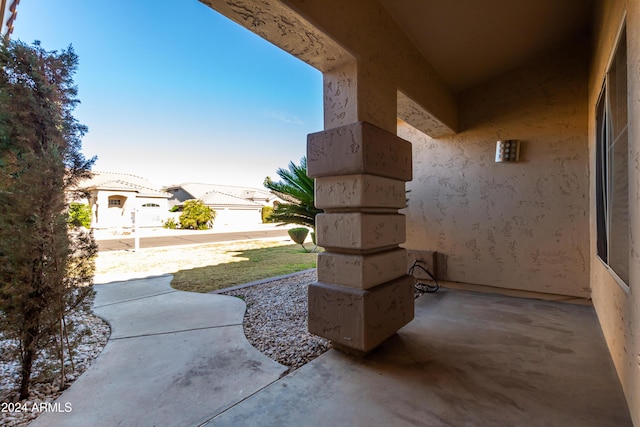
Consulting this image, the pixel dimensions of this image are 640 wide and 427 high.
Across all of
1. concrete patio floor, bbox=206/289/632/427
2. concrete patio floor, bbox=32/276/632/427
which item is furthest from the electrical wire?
concrete patio floor, bbox=206/289/632/427

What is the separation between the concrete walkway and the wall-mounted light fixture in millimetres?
4165

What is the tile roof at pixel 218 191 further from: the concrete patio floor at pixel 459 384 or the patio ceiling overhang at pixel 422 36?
the concrete patio floor at pixel 459 384

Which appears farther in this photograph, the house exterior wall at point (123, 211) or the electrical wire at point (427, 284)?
the house exterior wall at point (123, 211)

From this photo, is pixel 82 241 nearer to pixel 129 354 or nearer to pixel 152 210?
pixel 129 354

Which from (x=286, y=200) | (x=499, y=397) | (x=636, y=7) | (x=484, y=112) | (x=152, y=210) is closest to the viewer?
(x=636, y=7)

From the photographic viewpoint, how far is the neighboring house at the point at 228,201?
24.6 m

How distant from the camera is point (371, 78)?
2.32m

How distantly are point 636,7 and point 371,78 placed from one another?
60.1 inches

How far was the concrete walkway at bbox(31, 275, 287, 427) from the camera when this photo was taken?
1.52 m

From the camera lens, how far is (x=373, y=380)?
71.6 inches

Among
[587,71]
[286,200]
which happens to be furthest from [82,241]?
[587,71]

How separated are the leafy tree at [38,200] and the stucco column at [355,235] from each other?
1.68 m

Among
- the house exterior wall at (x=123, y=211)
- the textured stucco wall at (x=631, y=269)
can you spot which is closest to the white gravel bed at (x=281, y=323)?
the textured stucco wall at (x=631, y=269)

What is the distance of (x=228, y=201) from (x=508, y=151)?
24.8 metres
